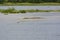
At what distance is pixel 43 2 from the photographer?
1599 cm

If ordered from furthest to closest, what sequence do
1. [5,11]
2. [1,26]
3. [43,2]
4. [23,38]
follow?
[43,2] < [5,11] < [1,26] < [23,38]

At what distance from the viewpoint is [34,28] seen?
789 centimetres

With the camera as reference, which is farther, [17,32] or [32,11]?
[32,11]

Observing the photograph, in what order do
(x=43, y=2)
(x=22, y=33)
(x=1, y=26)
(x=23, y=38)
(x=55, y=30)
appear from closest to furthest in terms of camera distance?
(x=23, y=38)
(x=22, y=33)
(x=55, y=30)
(x=1, y=26)
(x=43, y=2)

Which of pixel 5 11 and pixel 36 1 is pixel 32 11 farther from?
pixel 36 1

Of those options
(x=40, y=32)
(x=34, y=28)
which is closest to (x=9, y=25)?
(x=34, y=28)

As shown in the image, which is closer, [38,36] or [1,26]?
[38,36]

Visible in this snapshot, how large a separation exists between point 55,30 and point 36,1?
28.6 ft

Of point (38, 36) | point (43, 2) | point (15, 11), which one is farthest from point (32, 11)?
point (38, 36)

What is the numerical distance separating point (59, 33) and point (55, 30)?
0.46m

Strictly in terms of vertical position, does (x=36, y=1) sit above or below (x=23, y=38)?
below

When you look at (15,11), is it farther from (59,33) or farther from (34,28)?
(59,33)

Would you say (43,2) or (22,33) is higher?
(22,33)

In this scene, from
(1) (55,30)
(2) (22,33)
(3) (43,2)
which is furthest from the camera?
(3) (43,2)
